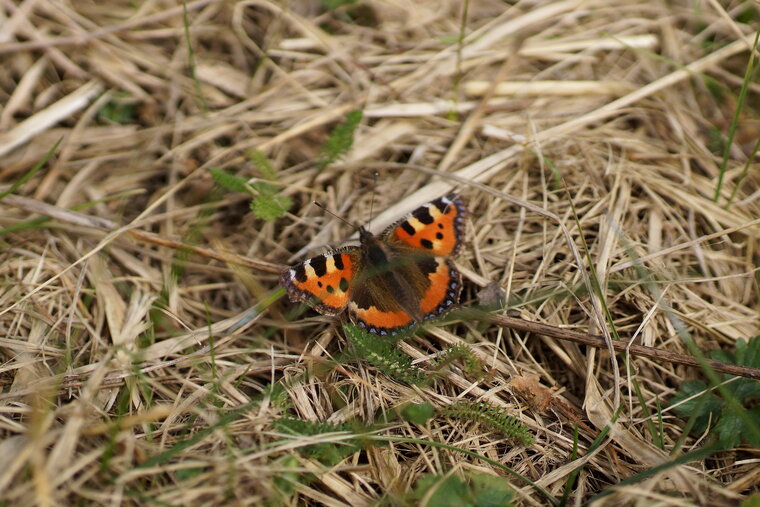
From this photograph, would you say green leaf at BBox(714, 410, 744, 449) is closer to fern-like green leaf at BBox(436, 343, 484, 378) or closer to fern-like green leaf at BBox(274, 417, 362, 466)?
fern-like green leaf at BBox(436, 343, 484, 378)

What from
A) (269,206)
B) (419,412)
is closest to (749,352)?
(419,412)

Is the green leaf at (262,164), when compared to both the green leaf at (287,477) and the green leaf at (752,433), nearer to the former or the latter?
the green leaf at (287,477)

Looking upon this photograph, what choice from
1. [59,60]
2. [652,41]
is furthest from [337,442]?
[652,41]

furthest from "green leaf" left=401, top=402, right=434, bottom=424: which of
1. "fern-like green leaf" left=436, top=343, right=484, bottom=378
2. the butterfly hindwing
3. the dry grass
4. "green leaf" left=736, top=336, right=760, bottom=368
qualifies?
"green leaf" left=736, top=336, right=760, bottom=368

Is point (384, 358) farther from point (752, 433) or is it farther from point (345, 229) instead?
point (752, 433)

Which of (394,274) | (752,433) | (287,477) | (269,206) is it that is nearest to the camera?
(287,477)
